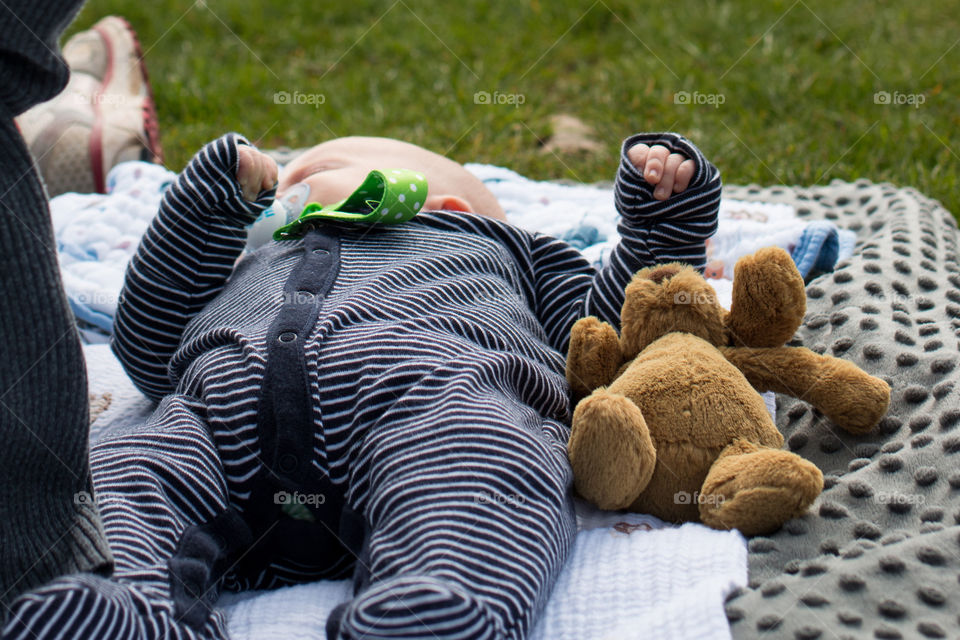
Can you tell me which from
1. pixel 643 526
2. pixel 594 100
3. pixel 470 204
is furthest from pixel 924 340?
pixel 594 100

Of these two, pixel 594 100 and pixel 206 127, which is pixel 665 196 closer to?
pixel 594 100

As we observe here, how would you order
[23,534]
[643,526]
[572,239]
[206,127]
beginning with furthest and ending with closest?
[206,127] → [572,239] → [643,526] → [23,534]

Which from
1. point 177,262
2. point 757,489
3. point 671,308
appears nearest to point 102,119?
point 177,262

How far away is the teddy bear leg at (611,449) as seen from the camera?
1095 millimetres

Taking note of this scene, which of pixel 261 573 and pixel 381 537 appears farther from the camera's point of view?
pixel 261 573

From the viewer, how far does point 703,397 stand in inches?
45.6

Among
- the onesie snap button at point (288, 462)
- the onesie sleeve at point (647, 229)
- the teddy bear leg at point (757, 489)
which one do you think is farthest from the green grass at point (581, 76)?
the onesie snap button at point (288, 462)

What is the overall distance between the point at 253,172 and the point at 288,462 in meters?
0.60

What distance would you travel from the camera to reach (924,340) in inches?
56.0

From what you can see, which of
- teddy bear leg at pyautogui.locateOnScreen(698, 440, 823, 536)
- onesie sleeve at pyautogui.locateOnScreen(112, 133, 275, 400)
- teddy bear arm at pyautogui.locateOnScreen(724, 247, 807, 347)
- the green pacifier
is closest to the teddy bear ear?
teddy bear arm at pyautogui.locateOnScreen(724, 247, 807, 347)

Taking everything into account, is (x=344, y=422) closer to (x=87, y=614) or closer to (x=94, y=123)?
(x=87, y=614)

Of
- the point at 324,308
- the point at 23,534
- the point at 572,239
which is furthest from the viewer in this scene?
the point at 572,239

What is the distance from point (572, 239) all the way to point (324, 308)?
910 millimetres

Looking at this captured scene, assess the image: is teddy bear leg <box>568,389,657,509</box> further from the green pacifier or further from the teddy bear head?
the green pacifier
